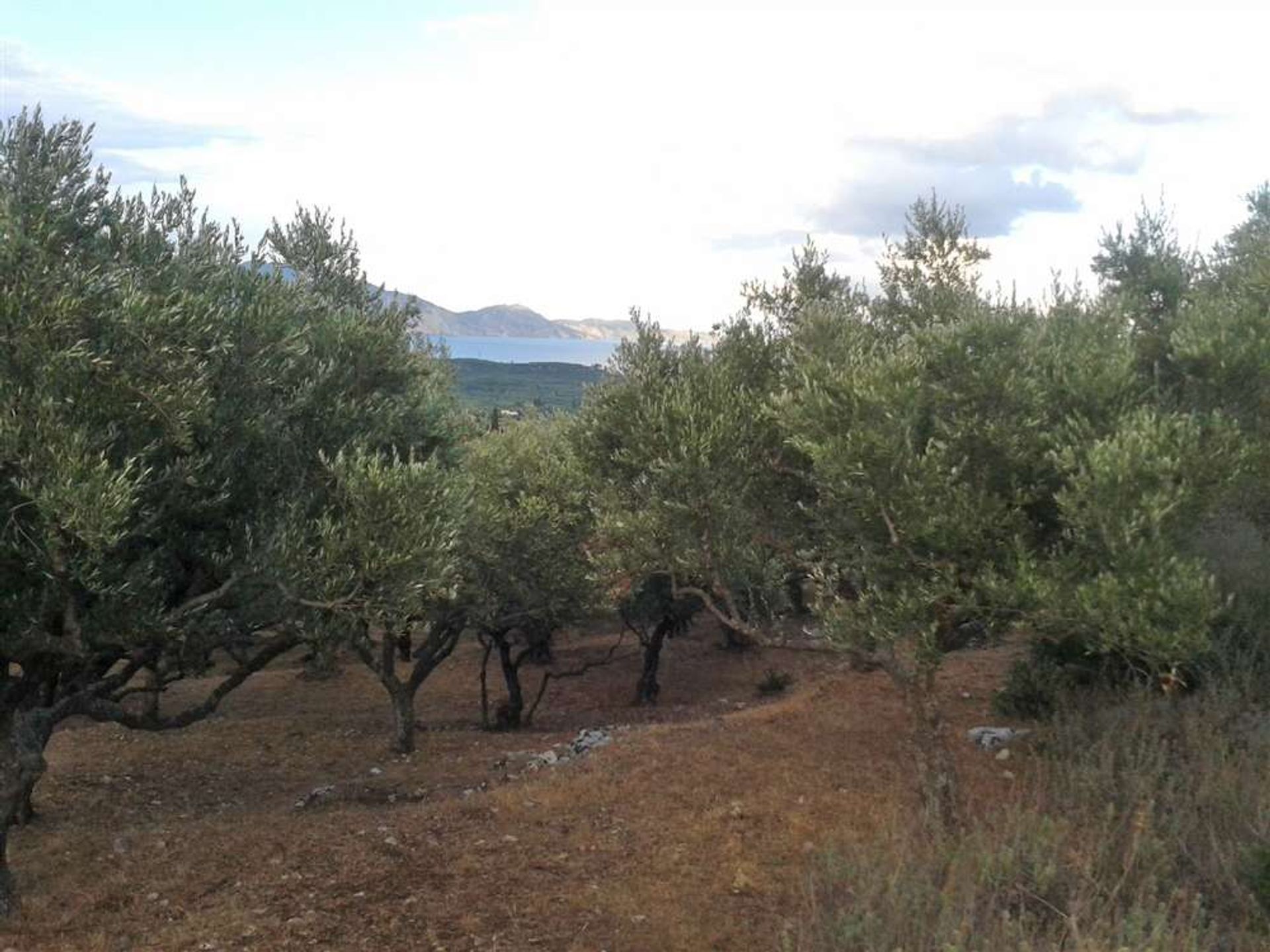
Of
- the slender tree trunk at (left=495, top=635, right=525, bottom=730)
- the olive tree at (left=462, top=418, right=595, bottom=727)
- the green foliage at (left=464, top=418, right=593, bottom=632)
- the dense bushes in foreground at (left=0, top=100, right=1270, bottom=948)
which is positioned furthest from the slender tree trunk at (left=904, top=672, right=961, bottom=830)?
the slender tree trunk at (left=495, top=635, right=525, bottom=730)

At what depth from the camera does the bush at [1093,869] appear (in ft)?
31.6

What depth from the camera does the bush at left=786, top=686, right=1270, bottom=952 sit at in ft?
31.6

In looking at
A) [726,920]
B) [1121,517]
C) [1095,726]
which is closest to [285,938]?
[726,920]

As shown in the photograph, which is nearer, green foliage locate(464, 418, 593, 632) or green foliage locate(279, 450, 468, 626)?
green foliage locate(279, 450, 468, 626)

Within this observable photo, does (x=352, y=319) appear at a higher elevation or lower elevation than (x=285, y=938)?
higher

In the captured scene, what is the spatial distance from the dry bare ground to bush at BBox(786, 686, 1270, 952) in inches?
52.2

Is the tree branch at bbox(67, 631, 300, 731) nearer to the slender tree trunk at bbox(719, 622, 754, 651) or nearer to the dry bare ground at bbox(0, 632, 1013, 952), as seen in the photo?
the dry bare ground at bbox(0, 632, 1013, 952)

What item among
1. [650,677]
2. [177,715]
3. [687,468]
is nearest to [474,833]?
[177,715]

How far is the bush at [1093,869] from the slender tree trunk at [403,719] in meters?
16.5

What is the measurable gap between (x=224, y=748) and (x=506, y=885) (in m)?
17.9

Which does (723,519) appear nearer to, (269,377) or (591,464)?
(591,464)

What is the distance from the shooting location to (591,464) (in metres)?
17.8

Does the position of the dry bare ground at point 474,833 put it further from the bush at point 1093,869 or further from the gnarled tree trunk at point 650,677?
the gnarled tree trunk at point 650,677

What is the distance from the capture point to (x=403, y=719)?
2728 centimetres
